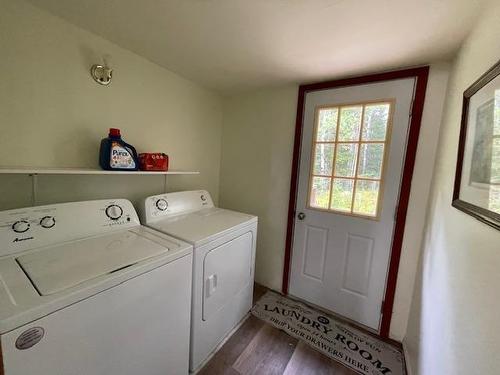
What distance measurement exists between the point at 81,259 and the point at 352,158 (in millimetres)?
1915

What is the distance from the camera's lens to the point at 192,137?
210cm

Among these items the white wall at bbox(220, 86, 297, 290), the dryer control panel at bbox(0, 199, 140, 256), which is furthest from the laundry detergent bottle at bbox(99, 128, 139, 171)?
the white wall at bbox(220, 86, 297, 290)

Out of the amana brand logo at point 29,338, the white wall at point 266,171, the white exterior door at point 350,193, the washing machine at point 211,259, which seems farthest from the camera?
the white wall at point 266,171

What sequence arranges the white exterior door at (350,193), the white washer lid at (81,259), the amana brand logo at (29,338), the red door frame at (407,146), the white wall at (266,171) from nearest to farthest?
the amana brand logo at (29,338)
the white washer lid at (81,259)
the red door frame at (407,146)
the white exterior door at (350,193)
the white wall at (266,171)

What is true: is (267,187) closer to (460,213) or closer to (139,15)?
(460,213)

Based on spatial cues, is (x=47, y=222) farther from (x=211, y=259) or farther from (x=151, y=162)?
(x=211, y=259)

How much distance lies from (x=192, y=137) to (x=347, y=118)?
1466 millimetres

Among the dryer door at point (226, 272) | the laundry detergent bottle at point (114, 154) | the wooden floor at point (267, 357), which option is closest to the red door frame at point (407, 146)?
the wooden floor at point (267, 357)

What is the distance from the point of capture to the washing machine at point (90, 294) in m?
0.67

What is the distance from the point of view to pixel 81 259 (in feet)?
3.12

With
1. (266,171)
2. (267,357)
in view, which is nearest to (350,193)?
(266,171)

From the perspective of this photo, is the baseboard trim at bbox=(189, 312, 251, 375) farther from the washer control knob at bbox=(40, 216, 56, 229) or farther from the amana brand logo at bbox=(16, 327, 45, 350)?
the washer control knob at bbox=(40, 216, 56, 229)

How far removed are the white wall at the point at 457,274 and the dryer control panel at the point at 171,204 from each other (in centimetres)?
173

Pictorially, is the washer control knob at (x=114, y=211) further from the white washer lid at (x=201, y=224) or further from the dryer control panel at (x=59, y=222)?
the white washer lid at (x=201, y=224)
